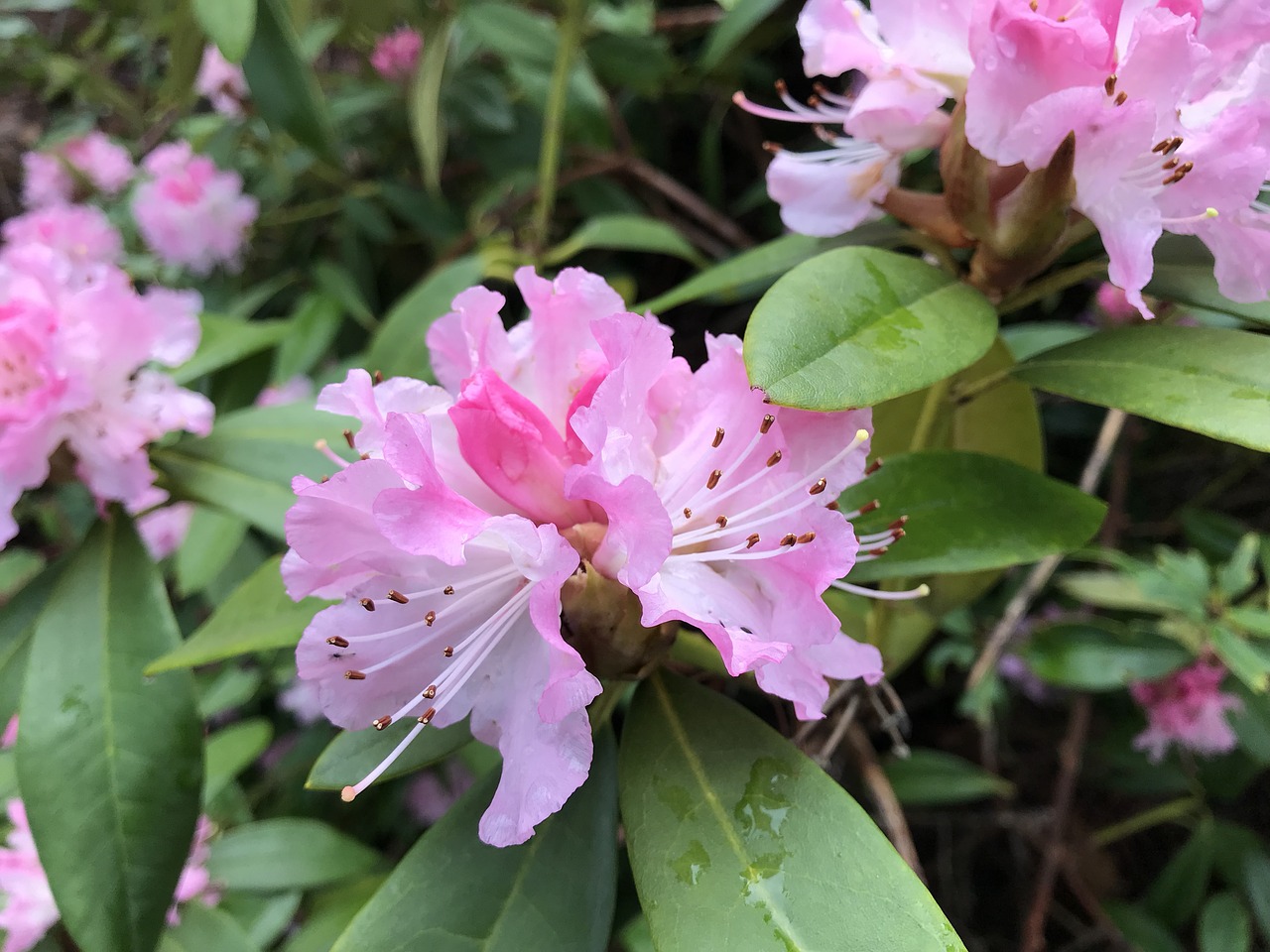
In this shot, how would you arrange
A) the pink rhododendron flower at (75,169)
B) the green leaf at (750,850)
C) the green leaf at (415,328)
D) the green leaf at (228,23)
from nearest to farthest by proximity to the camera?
1. the green leaf at (750,850)
2. the green leaf at (228,23)
3. the green leaf at (415,328)
4. the pink rhododendron flower at (75,169)

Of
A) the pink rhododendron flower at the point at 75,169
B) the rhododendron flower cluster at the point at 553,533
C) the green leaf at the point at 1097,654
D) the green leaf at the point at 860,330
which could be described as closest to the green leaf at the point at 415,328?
the rhododendron flower cluster at the point at 553,533

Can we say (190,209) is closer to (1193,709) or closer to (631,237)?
(631,237)

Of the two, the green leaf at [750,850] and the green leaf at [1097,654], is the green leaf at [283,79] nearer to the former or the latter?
the green leaf at [750,850]

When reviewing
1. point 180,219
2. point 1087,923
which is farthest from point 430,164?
point 1087,923

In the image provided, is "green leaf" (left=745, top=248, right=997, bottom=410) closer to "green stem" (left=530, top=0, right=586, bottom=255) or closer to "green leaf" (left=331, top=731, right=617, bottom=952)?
"green leaf" (left=331, top=731, right=617, bottom=952)

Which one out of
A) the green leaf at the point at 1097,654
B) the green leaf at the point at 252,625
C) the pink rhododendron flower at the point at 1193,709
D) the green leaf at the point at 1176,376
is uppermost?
the green leaf at the point at 1176,376

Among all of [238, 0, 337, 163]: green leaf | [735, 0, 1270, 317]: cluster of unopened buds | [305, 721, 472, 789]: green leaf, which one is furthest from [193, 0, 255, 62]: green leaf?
[305, 721, 472, 789]: green leaf

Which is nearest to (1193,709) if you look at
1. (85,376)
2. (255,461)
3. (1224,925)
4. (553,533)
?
(1224,925)
